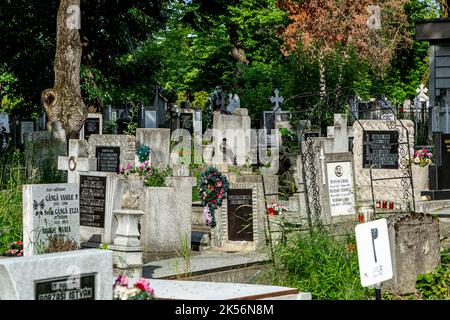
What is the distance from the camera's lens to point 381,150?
20.2m

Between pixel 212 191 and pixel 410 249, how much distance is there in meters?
4.58

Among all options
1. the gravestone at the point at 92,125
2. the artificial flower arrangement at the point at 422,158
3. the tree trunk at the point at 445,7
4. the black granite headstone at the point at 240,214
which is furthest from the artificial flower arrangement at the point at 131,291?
the tree trunk at the point at 445,7

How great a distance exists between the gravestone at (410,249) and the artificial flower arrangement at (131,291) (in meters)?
4.05

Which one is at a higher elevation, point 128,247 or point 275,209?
point 275,209

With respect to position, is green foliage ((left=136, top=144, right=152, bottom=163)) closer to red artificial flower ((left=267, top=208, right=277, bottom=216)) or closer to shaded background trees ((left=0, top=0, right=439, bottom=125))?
red artificial flower ((left=267, top=208, right=277, bottom=216))

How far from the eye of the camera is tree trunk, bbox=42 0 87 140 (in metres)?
22.9

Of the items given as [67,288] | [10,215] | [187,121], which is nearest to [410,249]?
[67,288]

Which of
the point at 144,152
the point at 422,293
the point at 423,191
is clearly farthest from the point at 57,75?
the point at 422,293

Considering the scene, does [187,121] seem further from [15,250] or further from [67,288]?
[67,288]

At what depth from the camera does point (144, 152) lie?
17562mm

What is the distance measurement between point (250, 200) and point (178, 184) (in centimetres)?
113

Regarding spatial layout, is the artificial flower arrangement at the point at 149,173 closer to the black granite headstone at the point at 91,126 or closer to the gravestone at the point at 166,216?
the gravestone at the point at 166,216
